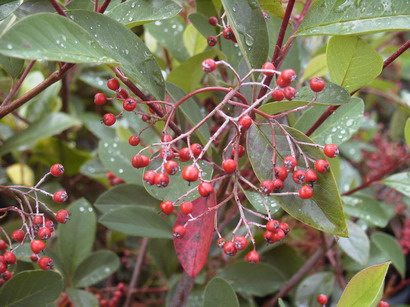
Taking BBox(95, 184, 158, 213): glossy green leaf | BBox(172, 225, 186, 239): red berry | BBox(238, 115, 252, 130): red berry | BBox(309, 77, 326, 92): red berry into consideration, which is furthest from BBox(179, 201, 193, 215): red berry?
BBox(95, 184, 158, 213): glossy green leaf

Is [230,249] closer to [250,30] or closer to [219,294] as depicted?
[219,294]

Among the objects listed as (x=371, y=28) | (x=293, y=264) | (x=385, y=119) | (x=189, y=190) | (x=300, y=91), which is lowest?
(x=385, y=119)

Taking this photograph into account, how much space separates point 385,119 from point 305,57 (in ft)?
5.33

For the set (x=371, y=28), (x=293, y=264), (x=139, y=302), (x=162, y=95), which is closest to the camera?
(x=371, y=28)

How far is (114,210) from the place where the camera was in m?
1.02

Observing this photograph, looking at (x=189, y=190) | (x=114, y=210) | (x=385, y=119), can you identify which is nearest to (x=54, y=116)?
(x=114, y=210)

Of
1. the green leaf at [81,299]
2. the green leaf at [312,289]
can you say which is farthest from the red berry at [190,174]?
the green leaf at [312,289]

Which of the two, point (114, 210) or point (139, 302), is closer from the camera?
point (114, 210)

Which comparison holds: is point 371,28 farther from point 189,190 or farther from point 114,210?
point 114,210

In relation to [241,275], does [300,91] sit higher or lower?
higher

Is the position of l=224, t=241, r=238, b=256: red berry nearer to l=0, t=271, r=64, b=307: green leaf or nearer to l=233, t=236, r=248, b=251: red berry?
l=233, t=236, r=248, b=251: red berry

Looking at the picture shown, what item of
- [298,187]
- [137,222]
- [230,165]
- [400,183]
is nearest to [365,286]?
[298,187]

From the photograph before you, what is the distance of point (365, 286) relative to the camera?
0.74 m

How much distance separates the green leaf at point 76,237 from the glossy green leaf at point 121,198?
57mm
